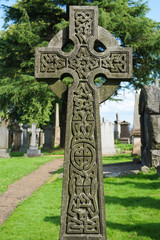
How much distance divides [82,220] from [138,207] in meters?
2.20

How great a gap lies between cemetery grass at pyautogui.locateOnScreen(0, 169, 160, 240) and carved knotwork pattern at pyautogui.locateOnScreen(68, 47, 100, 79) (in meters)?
2.35

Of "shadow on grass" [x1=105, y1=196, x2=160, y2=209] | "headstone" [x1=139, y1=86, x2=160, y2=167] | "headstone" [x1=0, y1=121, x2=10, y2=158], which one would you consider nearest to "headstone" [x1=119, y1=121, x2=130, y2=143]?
"headstone" [x1=0, y1=121, x2=10, y2=158]

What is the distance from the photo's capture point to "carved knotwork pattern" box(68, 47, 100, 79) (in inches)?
121

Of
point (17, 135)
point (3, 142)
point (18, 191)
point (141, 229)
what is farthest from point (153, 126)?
point (17, 135)

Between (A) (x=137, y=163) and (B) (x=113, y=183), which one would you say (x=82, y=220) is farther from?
(A) (x=137, y=163)

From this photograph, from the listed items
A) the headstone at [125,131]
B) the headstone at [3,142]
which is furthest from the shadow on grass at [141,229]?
the headstone at [125,131]

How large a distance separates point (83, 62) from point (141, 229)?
2.62m

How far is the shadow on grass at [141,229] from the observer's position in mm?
3523

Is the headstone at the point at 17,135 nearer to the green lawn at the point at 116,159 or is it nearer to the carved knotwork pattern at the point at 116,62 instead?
the green lawn at the point at 116,159

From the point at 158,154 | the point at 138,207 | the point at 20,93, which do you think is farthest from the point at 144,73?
the point at 138,207

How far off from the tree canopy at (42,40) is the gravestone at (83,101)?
13.0 metres

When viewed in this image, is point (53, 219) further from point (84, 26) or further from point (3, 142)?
point (3, 142)

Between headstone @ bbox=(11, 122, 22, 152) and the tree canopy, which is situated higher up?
the tree canopy

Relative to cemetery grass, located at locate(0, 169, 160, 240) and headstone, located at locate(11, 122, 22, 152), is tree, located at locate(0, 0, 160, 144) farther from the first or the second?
cemetery grass, located at locate(0, 169, 160, 240)
